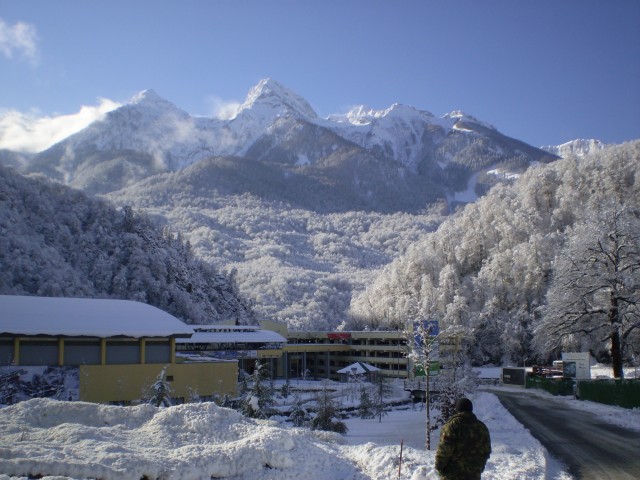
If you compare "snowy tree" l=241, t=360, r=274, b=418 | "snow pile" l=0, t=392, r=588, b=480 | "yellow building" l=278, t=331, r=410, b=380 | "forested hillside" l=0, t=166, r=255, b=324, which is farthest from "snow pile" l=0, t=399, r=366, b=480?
"forested hillside" l=0, t=166, r=255, b=324

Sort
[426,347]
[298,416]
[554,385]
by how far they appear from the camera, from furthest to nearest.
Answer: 1. [554,385]
2. [298,416]
3. [426,347]

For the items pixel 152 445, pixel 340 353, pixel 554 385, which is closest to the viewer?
pixel 152 445

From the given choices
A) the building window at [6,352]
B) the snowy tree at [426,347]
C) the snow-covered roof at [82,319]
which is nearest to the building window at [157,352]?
the snow-covered roof at [82,319]

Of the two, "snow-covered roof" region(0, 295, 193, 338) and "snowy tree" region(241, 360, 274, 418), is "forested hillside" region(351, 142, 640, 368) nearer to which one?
"snowy tree" region(241, 360, 274, 418)

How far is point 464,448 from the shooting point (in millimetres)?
8555

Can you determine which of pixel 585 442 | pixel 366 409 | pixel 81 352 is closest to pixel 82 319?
pixel 81 352

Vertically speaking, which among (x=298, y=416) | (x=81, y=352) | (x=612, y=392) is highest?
(x=81, y=352)

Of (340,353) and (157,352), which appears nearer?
(157,352)

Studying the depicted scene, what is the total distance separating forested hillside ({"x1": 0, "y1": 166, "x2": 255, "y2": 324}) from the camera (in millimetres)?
77500

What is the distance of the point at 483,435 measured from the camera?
28.3ft

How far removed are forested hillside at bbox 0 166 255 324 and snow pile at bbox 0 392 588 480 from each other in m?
58.6

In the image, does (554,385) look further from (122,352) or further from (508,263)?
(508,263)

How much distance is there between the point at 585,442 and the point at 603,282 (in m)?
16.9

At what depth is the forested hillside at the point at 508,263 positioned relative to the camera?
6719cm
